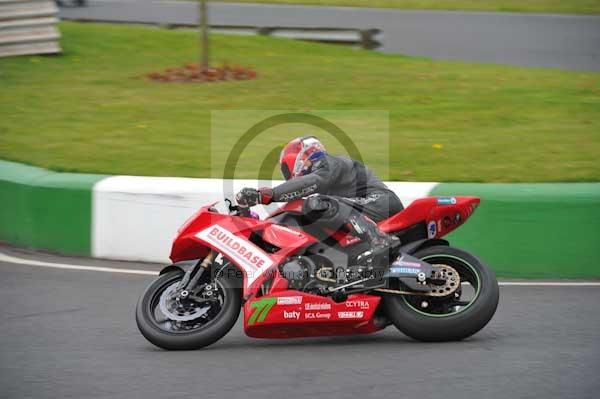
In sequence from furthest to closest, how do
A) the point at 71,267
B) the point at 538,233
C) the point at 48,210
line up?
the point at 48,210
the point at 71,267
the point at 538,233

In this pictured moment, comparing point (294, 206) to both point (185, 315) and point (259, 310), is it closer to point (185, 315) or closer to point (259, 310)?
point (259, 310)

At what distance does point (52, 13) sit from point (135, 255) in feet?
27.3

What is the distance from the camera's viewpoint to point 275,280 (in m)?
6.35

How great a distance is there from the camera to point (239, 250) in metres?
6.36

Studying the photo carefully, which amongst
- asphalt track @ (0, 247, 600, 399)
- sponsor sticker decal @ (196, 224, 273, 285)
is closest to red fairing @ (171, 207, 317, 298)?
sponsor sticker decal @ (196, 224, 273, 285)

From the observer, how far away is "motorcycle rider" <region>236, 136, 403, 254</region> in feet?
20.9

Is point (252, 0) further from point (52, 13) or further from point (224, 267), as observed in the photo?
point (224, 267)

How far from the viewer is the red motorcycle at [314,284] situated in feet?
20.6

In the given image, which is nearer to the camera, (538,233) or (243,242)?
(243,242)

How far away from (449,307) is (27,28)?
38.2 ft

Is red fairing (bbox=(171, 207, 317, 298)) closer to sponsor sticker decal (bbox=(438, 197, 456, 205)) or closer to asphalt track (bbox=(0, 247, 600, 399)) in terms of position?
asphalt track (bbox=(0, 247, 600, 399))

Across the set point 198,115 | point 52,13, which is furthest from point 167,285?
point 52,13

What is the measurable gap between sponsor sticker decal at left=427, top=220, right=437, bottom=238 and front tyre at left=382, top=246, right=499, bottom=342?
123mm

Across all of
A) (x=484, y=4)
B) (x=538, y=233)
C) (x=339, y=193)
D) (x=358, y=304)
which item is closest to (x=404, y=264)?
(x=358, y=304)
